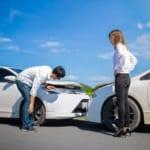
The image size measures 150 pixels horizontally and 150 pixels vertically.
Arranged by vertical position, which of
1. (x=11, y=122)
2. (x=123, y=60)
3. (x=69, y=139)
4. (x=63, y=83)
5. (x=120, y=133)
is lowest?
(x=69, y=139)

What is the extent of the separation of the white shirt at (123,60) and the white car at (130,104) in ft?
2.00


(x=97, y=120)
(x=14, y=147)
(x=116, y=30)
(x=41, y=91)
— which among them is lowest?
(x=14, y=147)

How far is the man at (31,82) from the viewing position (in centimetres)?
866

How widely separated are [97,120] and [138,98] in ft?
3.39

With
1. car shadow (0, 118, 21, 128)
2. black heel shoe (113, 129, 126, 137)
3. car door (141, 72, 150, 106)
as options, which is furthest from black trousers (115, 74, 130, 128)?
car shadow (0, 118, 21, 128)

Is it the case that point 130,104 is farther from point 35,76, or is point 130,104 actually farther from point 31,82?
point 31,82

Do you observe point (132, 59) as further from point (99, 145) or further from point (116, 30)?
point (99, 145)

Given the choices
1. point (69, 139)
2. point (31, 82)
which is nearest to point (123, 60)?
point (69, 139)

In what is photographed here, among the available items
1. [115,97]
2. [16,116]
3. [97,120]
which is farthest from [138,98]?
[16,116]

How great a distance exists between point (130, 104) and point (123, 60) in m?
1.02

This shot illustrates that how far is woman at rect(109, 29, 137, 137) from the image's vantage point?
798 centimetres

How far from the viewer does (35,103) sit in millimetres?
9586

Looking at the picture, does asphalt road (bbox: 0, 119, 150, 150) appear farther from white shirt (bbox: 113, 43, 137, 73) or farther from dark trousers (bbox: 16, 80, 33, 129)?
white shirt (bbox: 113, 43, 137, 73)

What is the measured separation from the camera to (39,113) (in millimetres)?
9516
